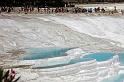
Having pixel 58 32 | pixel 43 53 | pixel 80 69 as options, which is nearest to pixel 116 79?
pixel 80 69

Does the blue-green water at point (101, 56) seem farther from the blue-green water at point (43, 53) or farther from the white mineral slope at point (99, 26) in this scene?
the white mineral slope at point (99, 26)

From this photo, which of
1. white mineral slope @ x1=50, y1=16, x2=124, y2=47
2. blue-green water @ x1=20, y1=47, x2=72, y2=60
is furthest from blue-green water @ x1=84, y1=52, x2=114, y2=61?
white mineral slope @ x1=50, y1=16, x2=124, y2=47

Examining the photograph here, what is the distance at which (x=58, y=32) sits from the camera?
27.6 metres

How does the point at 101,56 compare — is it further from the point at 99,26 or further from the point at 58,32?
the point at 99,26

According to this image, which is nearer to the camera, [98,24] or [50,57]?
[50,57]

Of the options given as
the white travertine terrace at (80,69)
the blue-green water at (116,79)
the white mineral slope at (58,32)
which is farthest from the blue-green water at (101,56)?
the blue-green water at (116,79)

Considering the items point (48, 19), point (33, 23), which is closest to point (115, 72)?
point (33, 23)

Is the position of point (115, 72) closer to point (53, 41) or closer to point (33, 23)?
point (53, 41)

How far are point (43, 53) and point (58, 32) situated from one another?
18.4 ft

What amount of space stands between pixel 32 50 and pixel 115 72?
5.19 metres

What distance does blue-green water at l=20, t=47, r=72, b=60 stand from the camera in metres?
21.0

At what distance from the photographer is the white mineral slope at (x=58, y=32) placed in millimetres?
24484

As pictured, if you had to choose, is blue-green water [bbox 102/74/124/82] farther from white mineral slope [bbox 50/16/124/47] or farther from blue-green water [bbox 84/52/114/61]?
white mineral slope [bbox 50/16/124/47]

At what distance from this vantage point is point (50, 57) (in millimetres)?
21031
